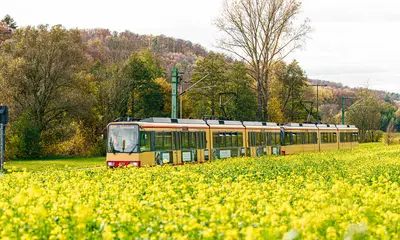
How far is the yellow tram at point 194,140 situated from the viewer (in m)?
31.1

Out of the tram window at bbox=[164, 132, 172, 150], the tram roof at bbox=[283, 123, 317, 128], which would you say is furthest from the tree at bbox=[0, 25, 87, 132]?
the tram window at bbox=[164, 132, 172, 150]

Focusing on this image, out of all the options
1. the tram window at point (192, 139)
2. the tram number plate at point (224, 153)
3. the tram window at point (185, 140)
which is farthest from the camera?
the tram number plate at point (224, 153)

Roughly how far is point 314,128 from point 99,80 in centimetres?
2240

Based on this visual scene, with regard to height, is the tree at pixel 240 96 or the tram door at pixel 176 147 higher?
the tree at pixel 240 96

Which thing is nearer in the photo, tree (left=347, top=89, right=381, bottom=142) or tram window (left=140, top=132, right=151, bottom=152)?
tram window (left=140, top=132, right=151, bottom=152)

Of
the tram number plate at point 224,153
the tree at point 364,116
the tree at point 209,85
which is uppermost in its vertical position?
the tree at point 209,85

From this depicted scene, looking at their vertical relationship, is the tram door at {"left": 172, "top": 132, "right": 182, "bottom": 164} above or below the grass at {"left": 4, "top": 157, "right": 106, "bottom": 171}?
above

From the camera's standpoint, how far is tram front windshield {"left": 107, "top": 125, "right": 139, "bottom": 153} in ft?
102

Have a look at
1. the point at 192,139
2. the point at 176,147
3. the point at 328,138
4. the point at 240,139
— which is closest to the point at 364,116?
the point at 328,138

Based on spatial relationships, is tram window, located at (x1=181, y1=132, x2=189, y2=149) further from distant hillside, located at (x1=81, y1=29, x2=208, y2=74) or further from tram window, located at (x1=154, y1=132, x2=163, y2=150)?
distant hillside, located at (x1=81, y1=29, x2=208, y2=74)

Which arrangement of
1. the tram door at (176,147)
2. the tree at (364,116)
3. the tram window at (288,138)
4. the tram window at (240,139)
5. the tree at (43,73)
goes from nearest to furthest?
the tram door at (176,147)
the tram window at (240,139)
the tram window at (288,138)
the tree at (43,73)
the tree at (364,116)

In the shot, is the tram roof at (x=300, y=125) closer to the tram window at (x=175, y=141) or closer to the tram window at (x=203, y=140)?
the tram window at (x=203, y=140)

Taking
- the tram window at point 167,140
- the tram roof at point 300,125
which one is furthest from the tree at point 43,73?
the tram window at point 167,140

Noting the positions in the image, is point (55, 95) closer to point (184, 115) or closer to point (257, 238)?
point (184, 115)
